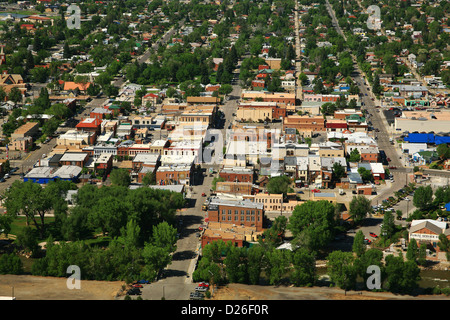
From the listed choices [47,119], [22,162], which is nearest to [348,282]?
[22,162]

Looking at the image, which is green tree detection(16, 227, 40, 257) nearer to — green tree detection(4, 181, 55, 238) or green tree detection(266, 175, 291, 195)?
green tree detection(4, 181, 55, 238)

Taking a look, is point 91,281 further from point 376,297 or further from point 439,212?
point 439,212

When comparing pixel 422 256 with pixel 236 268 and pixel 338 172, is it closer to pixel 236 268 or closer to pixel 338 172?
pixel 236 268

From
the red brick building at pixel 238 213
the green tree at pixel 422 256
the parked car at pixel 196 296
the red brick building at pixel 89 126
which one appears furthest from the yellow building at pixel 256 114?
the parked car at pixel 196 296

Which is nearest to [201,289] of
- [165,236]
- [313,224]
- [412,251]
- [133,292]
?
[133,292]

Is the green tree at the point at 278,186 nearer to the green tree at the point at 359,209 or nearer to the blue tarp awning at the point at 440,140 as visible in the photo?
the green tree at the point at 359,209

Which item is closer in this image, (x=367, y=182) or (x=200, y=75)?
(x=367, y=182)
